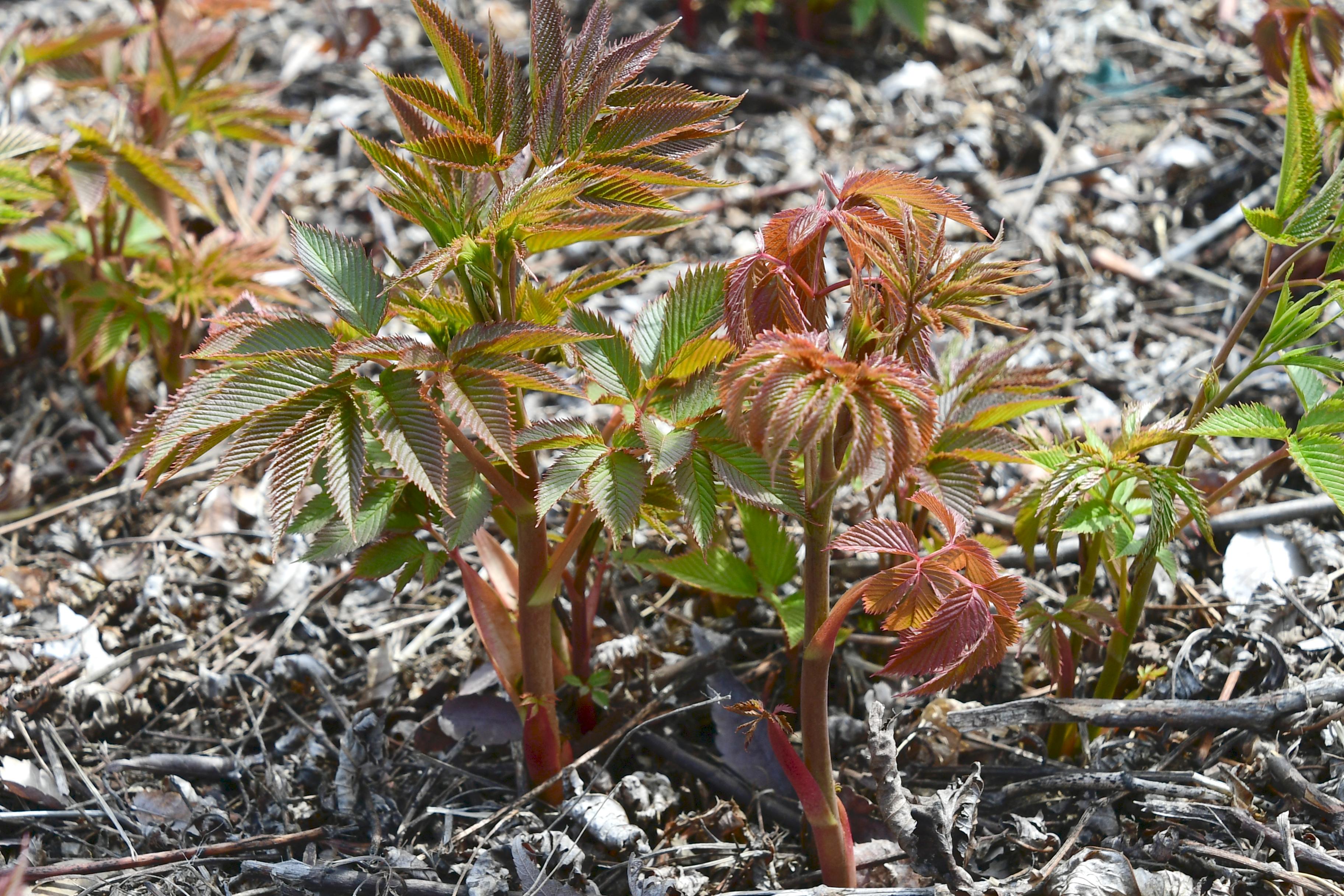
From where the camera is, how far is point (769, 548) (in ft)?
5.96

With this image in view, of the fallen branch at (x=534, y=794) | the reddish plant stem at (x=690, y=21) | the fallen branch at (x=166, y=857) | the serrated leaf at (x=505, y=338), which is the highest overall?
the reddish plant stem at (x=690, y=21)

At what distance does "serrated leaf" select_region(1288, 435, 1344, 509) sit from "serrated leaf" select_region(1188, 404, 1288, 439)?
1.0 inches

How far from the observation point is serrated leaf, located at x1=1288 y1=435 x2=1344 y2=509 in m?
1.37

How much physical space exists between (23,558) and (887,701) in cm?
202

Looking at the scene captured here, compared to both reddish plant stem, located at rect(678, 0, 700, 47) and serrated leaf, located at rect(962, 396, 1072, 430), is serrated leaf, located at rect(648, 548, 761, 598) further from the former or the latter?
reddish plant stem, located at rect(678, 0, 700, 47)

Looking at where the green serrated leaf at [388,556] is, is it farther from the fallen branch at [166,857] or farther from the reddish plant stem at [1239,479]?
→ the reddish plant stem at [1239,479]

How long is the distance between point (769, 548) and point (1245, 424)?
2.53ft

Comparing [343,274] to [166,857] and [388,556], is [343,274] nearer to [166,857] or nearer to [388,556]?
[388,556]

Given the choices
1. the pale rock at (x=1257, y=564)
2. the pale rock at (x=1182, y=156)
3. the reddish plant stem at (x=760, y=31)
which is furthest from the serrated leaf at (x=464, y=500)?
the reddish plant stem at (x=760, y=31)

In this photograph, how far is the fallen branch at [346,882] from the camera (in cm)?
163

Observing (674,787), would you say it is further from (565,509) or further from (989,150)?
(989,150)

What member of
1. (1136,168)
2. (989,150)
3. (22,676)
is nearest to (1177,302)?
(1136,168)

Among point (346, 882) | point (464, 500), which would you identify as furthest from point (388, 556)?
point (346, 882)

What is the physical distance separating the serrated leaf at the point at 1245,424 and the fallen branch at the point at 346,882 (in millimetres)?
1351
